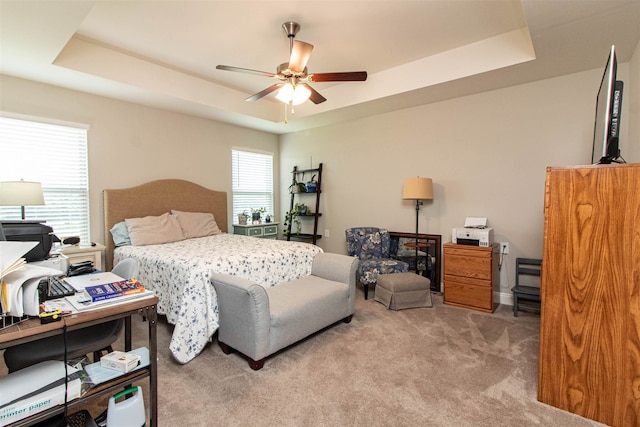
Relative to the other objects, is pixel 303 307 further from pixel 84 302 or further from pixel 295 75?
pixel 295 75

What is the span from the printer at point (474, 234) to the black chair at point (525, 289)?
0.42 m

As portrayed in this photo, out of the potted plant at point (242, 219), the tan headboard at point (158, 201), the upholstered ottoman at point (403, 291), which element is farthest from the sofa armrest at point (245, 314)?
the potted plant at point (242, 219)

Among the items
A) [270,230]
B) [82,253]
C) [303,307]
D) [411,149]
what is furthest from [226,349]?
[411,149]

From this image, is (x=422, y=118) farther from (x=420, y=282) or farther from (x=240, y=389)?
(x=240, y=389)

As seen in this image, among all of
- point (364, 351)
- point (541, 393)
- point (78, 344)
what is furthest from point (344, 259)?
point (78, 344)

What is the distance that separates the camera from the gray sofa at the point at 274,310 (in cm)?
222

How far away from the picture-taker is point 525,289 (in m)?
3.31

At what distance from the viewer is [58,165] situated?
3482 millimetres

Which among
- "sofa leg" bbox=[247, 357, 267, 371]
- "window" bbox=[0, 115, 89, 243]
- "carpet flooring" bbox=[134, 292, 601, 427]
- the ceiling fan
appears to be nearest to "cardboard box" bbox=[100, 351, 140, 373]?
"carpet flooring" bbox=[134, 292, 601, 427]

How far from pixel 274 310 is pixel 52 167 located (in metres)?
3.12

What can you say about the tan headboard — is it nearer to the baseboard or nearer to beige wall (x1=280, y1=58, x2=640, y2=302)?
beige wall (x1=280, y1=58, x2=640, y2=302)

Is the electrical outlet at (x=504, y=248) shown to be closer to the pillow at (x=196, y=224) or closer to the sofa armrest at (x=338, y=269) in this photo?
the sofa armrest at (x=338, y=269)

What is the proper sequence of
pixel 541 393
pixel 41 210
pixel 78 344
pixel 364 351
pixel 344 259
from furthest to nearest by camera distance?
pixel 41 210 → pixel 344 259 → pixel 364 351 → pixel 541 393 → pixel 78 344

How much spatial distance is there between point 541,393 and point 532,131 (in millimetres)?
2707
